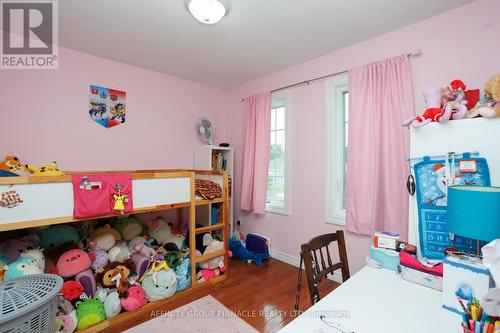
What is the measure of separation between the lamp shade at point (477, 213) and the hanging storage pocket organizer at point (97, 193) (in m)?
2.21

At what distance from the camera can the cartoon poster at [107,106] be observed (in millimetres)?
2609

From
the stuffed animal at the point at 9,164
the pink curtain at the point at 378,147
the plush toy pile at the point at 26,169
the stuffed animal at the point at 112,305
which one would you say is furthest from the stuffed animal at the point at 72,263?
the pink curtain at the point at 378,147

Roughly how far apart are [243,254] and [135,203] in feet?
5.20

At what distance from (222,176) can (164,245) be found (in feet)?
3.33

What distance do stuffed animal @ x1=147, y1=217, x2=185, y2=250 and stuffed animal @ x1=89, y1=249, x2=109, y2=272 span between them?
0.62 m

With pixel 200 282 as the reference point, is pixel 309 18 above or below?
above

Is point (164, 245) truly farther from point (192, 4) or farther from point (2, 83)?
point (192, 4)

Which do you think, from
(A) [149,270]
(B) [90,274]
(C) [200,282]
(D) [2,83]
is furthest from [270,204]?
(D) [2,83]

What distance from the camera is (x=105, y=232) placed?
236 centimetres

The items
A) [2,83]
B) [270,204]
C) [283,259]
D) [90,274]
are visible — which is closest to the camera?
[90,274]

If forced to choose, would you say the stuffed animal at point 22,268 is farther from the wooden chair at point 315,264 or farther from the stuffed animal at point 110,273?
the wooden chair at point 315,264

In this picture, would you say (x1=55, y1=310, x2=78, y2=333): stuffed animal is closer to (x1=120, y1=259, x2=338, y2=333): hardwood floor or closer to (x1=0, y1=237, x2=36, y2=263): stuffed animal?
(x1=120, y1=259, x2=338, y2=333): hardwood floor

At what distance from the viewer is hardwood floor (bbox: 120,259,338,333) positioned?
1901 mm

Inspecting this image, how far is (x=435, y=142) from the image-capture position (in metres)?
1.41
